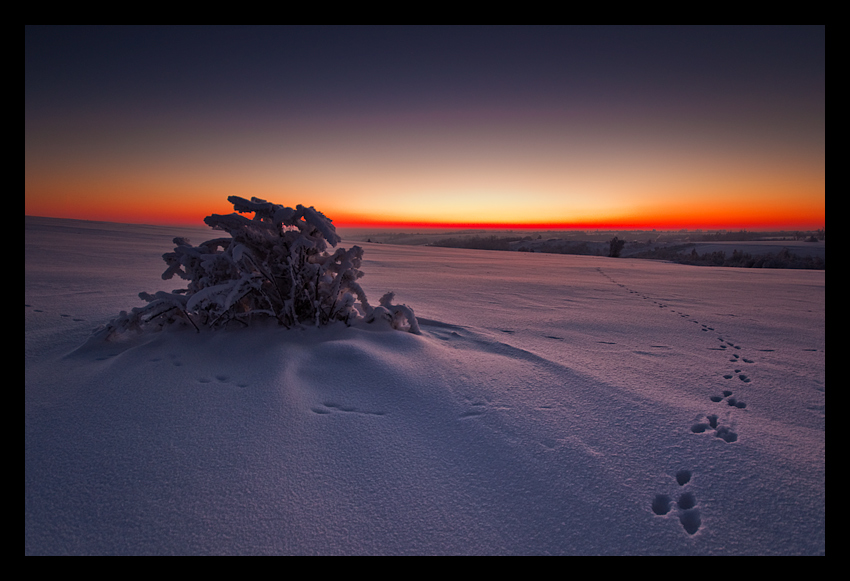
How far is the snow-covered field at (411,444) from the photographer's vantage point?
1188 mm

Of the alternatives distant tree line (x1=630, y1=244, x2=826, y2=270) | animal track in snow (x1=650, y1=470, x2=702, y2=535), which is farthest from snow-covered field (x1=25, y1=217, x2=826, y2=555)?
distant tree line (x1=630, y1=244, x2=826, y2=270)

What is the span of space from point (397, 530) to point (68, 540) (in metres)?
1.01

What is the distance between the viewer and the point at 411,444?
1632mm

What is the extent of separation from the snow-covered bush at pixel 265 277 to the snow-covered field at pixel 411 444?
20cm

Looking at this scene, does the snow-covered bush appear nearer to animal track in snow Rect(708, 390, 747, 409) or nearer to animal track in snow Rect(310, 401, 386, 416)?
animal track in snow Rect(310, 401, 386, 416)

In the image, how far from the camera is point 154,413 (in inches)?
68.7

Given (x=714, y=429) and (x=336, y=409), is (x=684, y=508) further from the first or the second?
(x=336, y=409)

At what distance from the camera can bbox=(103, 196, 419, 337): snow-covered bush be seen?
2.69m

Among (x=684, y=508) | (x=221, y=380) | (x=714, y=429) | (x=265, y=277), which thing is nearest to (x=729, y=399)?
(x=714, y=429)

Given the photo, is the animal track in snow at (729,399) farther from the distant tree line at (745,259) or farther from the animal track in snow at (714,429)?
the distant tree line at (745,259)

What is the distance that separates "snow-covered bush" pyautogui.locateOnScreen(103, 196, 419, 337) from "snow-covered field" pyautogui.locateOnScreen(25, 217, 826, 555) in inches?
7.9

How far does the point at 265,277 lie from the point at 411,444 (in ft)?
6.54
